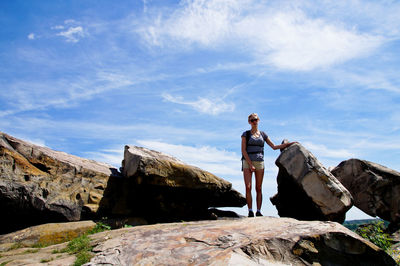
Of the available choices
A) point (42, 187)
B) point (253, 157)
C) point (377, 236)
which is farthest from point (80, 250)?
point (377, 236)

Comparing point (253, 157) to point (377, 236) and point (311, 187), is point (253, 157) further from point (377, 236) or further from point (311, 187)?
point (377, 236)

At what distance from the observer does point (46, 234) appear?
9625mm

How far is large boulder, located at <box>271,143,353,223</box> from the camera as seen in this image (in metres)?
10.8

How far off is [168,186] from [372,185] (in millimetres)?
9612

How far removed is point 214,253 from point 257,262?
760mm

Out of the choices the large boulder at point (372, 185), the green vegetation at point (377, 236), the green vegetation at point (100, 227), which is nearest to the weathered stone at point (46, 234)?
the green vegetation at point (100, 227)

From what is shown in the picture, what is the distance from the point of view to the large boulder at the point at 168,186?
37.8 feet

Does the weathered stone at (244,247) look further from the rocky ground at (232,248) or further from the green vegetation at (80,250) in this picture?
the green vegetation at (80,250)

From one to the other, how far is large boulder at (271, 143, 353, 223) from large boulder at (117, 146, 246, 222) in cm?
279

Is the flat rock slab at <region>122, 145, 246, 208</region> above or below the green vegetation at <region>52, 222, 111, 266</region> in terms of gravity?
above

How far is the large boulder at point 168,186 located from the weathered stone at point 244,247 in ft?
13.7

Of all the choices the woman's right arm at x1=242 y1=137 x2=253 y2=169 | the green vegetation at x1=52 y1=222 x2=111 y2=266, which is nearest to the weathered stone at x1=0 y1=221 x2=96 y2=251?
the green vegetation at x1=52 y1=222 x2=111 y2=266

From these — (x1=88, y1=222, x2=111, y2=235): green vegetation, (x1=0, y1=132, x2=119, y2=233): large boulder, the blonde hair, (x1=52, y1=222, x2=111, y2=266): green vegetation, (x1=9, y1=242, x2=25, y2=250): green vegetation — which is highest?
the blonde hair

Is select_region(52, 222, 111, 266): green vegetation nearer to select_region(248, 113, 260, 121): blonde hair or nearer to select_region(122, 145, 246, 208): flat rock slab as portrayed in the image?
select_region(122, 145, 246, 208): flat rock slab
